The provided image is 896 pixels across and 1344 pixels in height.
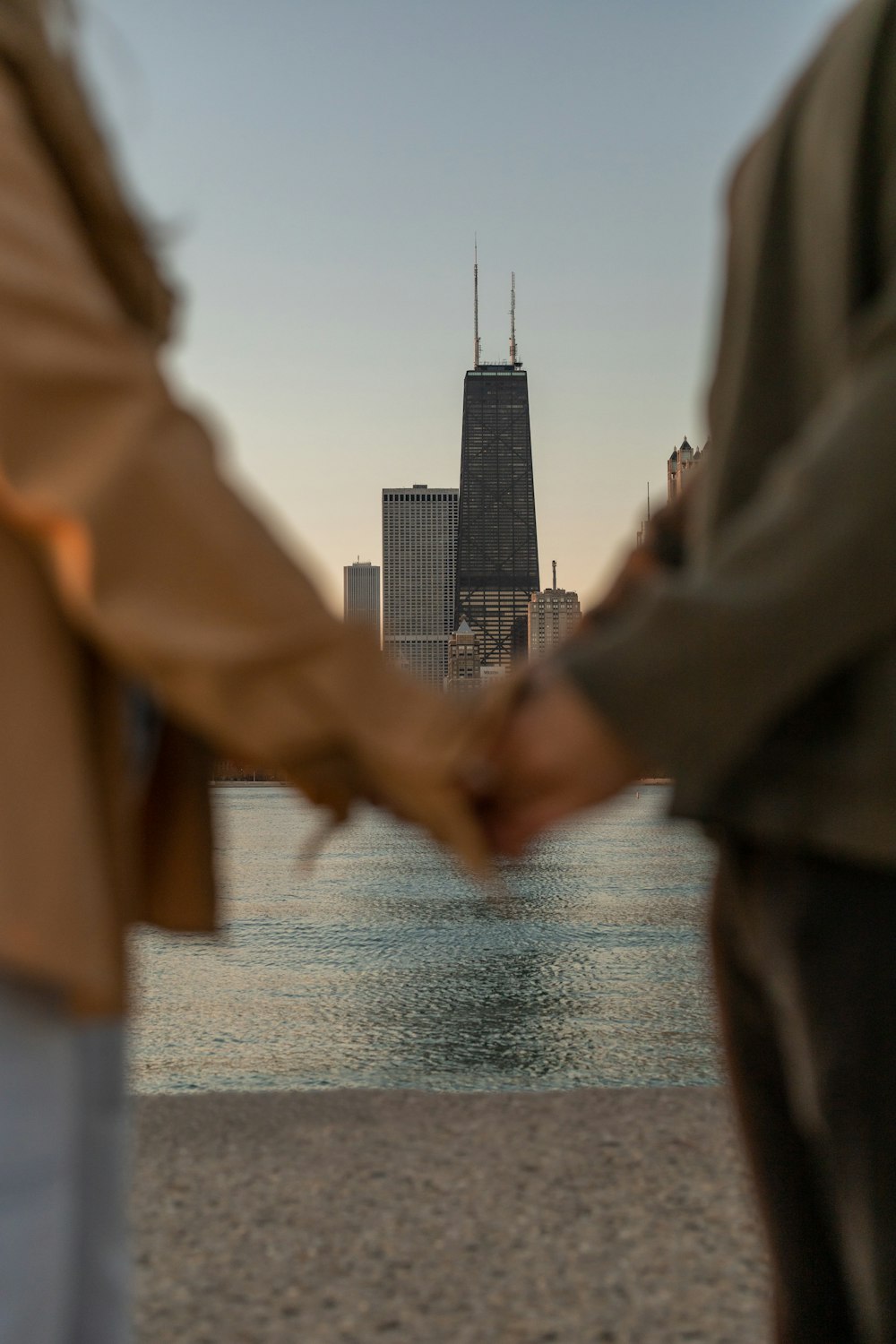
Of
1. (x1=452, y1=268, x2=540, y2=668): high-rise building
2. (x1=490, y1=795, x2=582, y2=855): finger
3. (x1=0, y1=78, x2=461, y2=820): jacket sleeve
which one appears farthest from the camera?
(x1=452, y1=268, x2=540, y2=668): high-rise building

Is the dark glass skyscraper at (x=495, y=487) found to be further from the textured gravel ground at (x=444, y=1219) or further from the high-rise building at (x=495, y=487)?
the textured gravel ground at (x=444, y=1219)

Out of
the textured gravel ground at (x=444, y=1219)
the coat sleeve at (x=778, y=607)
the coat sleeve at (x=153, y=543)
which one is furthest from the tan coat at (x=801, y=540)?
the textured gravel ground at (x=444, y=1219)

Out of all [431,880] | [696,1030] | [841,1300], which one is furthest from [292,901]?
[841,1300]

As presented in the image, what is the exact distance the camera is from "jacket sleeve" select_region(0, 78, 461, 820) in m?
0.80

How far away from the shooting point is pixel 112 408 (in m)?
0.82

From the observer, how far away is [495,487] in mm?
141125

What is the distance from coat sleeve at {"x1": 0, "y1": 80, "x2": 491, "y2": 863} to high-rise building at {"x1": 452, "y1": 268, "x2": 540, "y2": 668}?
13573cm

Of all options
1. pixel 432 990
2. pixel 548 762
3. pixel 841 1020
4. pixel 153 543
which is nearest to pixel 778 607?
pixel 548 762

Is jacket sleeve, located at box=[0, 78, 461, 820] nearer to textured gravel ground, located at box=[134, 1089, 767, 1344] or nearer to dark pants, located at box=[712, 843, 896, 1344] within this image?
dark pants, located at box=[712, 843, 896, 1344]

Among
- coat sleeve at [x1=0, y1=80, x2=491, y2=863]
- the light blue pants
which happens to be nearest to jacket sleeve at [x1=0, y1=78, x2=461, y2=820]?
coat sleeve at [x1=0, y1=80, x2=491, y2=863]

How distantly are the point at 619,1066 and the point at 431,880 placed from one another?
2999 cm

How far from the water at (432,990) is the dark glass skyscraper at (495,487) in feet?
358

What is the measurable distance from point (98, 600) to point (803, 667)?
0.49m

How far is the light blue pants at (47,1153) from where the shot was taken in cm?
85
